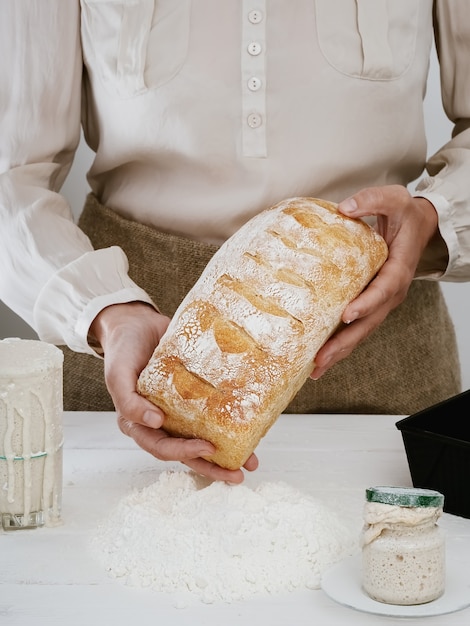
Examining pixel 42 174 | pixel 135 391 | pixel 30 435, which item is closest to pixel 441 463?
pixel 135 391

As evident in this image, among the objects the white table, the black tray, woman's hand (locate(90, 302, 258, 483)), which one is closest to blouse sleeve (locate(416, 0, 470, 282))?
the white table

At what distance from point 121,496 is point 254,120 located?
641 mm

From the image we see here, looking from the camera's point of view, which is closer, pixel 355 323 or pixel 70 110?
pixel 355 323

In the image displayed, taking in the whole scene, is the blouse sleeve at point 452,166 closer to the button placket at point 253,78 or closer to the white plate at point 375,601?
the button placket at point 253,78

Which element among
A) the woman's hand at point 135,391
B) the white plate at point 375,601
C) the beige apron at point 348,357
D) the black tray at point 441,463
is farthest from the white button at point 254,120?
the white plate at point 375,601

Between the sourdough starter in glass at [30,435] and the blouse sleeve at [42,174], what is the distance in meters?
0.28

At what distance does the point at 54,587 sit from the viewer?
93cm

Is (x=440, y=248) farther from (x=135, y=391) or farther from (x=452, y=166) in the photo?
(x=135, y=391)

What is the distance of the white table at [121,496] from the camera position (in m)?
0.87

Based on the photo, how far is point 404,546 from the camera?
2.83 ft

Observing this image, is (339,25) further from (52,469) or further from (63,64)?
(52,469)

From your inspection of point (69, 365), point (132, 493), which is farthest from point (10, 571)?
point (69, 365)

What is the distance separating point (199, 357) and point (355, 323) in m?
0.26

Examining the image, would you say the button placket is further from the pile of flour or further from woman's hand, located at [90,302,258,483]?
the pile of flour
